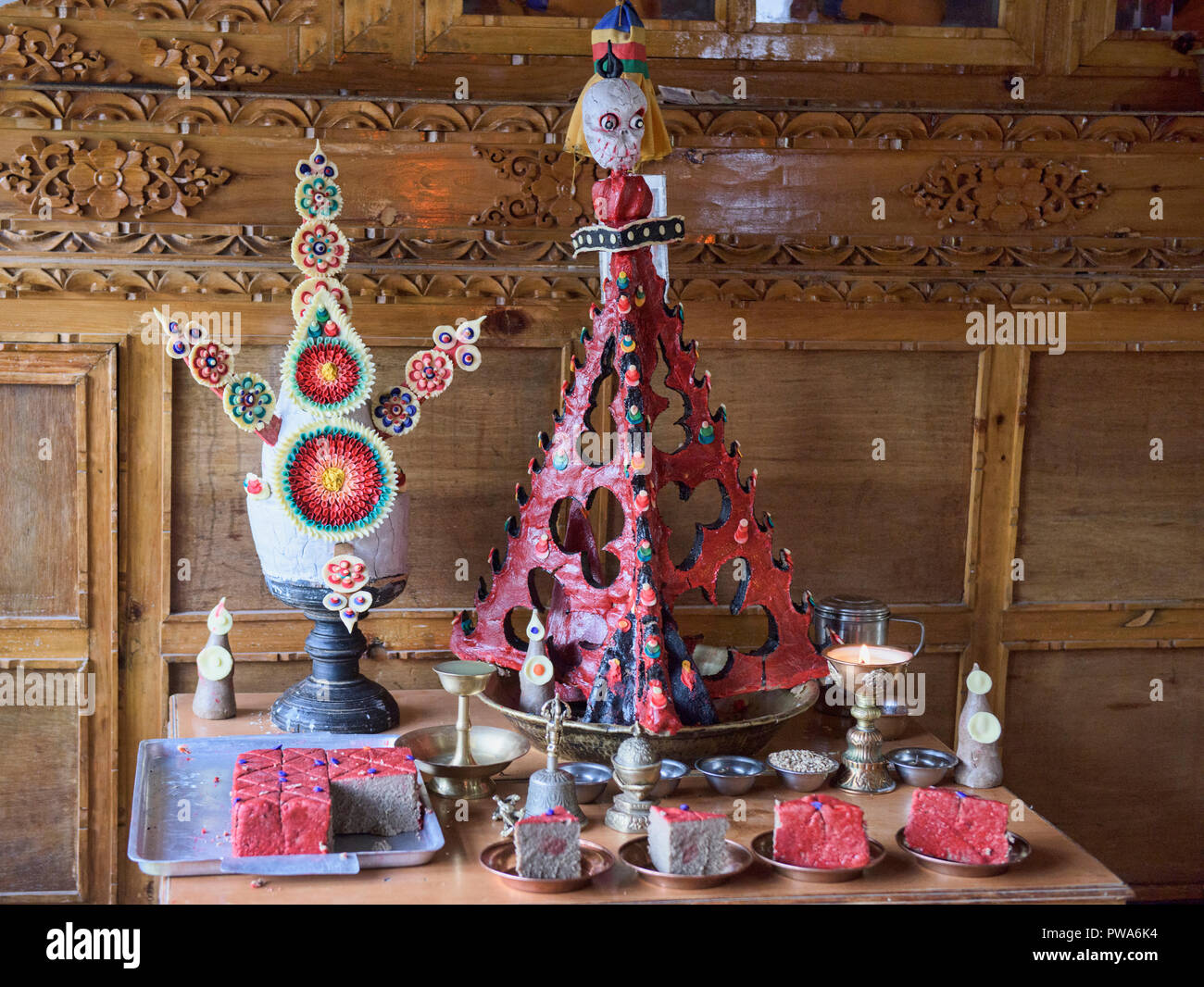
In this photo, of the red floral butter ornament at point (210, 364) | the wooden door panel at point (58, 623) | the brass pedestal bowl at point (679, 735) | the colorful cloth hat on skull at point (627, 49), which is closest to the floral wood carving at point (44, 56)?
the wooden door panel at point (58, 623)

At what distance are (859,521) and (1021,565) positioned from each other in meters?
0.39

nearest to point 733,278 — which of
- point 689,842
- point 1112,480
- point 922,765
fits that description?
point 1112,480

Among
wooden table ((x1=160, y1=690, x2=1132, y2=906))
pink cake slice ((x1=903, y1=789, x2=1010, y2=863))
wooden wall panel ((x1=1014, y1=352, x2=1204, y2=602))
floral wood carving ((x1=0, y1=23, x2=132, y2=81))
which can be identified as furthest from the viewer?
wooden wall panel ((x1=1014, y1=352, x2=1204, y2=602))

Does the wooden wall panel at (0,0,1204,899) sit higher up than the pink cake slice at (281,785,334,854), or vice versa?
the wooden wall panel at (0,0,1204,899)

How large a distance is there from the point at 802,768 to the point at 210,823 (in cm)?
94

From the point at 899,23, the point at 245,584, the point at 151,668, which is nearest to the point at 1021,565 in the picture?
the point at 899,23

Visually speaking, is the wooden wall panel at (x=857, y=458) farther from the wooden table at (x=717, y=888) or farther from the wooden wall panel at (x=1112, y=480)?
the wooden table at (x=717, y=888)

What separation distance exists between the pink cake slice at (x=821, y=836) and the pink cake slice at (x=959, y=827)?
11 cm

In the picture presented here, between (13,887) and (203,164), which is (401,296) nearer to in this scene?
(203,164)

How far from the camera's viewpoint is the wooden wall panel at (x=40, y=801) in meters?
2.57

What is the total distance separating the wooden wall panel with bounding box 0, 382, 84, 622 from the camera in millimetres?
2518

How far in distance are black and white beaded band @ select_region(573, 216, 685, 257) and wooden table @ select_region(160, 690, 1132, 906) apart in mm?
911

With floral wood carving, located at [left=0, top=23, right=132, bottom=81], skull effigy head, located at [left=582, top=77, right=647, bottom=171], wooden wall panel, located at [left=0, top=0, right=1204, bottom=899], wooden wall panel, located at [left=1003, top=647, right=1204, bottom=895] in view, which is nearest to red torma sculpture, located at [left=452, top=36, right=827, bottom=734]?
skull effigy head, located at [left=582, top=77, right=647, bottom=171]

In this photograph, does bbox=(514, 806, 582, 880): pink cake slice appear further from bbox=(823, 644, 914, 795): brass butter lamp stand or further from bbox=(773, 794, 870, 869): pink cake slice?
bbox=(823, 644, 914, 795): brass butter lamp stand
